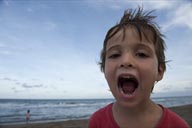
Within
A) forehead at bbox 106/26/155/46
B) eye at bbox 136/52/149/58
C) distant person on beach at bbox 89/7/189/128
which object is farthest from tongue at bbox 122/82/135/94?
forehead at bbox 106/26/155/46

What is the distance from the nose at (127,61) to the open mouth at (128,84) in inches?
3.8

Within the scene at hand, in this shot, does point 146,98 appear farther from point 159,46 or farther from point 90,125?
point 90,125

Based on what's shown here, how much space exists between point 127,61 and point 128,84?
18cm

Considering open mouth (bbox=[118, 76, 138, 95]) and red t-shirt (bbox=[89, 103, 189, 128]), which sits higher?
open mouth (bbox=[118, 76, 138, 95])

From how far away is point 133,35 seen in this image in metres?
2.17

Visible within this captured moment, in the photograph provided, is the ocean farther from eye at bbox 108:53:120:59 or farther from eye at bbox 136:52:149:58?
eye at bbox 136:52:149:58

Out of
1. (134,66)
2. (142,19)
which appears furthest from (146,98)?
(142,19)

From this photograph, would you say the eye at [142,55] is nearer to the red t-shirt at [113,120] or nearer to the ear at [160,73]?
the ear at [160,73]

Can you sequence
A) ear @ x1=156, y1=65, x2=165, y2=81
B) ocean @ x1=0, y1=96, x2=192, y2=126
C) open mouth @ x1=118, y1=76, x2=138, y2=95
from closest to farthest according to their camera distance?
open mouth @ x1=118, y1=76, x2=138, y2=95 < ear @ x1=156, y1=65, x2=165, y2=81 < ocean @ x1=0, y1=96, x2=192, y2=126

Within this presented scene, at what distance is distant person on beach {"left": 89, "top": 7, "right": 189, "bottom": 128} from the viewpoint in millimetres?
1963

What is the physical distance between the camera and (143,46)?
6.91ft

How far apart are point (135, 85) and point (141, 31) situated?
1.73 ft

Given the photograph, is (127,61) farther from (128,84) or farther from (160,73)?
(160,73)

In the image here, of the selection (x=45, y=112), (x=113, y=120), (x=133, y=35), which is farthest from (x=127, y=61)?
(x=45, y=112)
